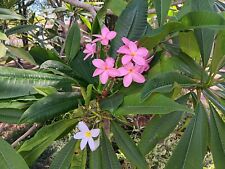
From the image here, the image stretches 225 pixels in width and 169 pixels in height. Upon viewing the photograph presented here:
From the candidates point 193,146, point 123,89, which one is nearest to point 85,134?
point 123,89

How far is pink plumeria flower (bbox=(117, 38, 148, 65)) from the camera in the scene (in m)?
0.73

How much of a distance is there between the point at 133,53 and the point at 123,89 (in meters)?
0.07

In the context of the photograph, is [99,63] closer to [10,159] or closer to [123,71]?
[123,71]

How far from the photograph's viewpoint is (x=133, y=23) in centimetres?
83

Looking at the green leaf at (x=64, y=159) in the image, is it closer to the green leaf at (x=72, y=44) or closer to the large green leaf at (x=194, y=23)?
the green leaf at (x=72, y=44)

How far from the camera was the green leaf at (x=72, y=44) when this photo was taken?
0.87 meters

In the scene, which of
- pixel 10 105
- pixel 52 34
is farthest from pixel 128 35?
pixel 52 34

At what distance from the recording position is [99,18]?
0.87 meters

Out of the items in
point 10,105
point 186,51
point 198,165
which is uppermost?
point 186,51

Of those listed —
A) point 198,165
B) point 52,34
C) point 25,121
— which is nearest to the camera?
point 25,121

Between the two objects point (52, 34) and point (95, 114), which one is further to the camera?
point (52, 34)

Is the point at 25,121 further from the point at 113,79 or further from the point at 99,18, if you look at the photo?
the point at 99,18

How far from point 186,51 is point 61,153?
1.14ft

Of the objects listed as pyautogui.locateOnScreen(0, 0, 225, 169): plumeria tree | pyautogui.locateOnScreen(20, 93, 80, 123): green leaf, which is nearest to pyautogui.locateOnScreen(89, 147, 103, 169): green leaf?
pyautogui.locateOnScreen(0, 0, 225, 169): plumeria tree
